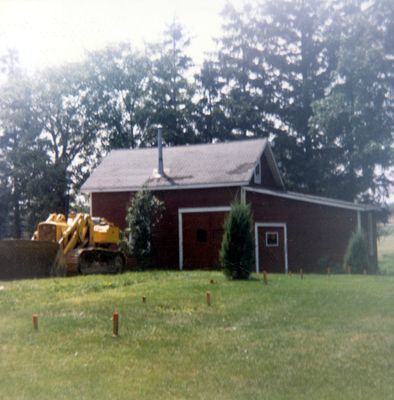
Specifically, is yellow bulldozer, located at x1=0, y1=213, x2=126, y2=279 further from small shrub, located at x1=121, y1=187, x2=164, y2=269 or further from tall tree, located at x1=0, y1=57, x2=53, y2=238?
tall tree, located at x1=0, y1=57, x2=53, y2=238

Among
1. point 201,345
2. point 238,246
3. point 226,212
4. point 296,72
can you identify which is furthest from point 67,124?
point 201,345

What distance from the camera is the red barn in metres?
29.7

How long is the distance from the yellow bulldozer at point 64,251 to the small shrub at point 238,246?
246 inches

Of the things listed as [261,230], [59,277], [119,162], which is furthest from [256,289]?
[119,162]

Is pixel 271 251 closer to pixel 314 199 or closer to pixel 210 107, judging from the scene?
pixel 314 199

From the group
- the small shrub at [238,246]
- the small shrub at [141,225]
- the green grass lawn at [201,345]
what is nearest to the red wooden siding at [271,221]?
the small shrub at [141,225]

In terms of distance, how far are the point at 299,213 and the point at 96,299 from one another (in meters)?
16.0

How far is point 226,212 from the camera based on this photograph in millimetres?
29438

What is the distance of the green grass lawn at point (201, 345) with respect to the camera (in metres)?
8.23

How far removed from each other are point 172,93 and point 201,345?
40.9 meters

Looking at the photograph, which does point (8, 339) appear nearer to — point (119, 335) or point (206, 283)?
point (119, 335)

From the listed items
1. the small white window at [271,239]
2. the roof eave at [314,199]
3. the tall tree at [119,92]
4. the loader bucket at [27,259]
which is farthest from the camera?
the tall tree at [119,92]

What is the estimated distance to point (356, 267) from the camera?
27.1m

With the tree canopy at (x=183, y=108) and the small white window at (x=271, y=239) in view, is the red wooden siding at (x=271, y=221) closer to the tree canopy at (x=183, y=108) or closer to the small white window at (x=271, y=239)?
the small white window at (x=271, y=239)
